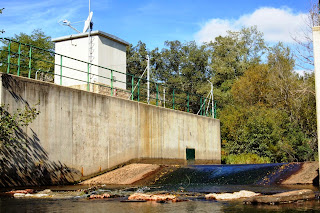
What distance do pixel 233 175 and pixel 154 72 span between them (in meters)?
46.7

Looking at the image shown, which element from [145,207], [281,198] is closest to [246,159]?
[281,198]

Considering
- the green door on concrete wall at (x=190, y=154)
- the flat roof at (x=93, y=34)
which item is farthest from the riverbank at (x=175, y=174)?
the flat roof at (x=93, y=34)

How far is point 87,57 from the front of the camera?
23.7 metres

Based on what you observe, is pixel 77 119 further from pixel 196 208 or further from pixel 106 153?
pixel 196 208

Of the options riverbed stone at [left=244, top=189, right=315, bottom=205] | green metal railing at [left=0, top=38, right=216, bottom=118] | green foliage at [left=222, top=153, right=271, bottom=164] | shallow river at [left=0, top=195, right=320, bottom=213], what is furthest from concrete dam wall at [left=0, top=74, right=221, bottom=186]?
riverbed stone at [left=244, top=189, right=315, bottom=205]

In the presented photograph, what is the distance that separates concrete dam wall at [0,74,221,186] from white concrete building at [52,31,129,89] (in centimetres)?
407

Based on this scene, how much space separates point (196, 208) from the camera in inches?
310

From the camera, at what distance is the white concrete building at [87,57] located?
23.2m

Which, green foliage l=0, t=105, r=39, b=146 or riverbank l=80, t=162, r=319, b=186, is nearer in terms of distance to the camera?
green foliage l=0, t=105, r=39, b=146

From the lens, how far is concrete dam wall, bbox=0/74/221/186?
545 inches

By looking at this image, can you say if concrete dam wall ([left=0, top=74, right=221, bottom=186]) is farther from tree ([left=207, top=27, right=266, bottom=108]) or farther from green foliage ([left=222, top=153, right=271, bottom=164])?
tree ([left=207, top=27, right=266, bottom=108])

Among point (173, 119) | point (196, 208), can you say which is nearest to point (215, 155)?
point (173, 119)

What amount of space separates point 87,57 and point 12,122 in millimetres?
11287

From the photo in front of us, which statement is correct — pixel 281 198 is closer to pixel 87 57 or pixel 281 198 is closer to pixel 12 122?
pixel 12 122
